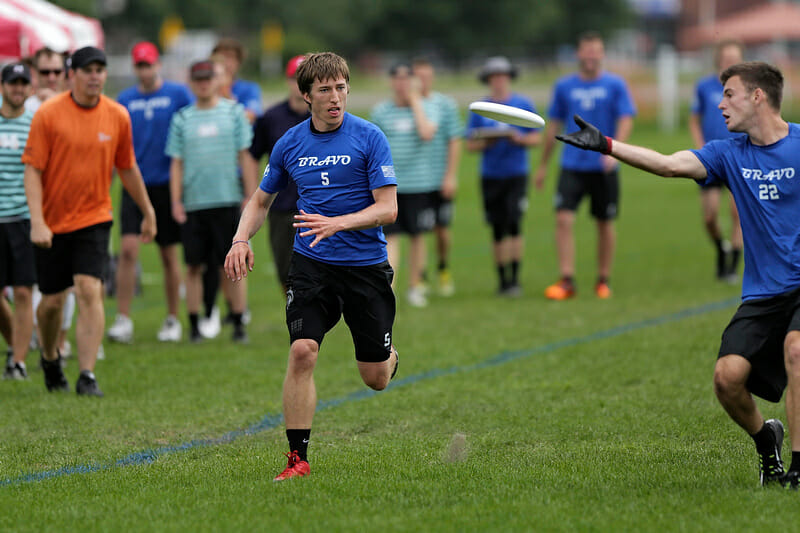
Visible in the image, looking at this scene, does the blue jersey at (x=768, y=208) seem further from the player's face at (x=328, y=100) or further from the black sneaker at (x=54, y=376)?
the black sneaker at (x=54, y=376)

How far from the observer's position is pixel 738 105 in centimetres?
567

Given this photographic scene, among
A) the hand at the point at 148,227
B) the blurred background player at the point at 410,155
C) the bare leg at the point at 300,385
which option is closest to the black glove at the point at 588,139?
the bare leg at the point at 300,385

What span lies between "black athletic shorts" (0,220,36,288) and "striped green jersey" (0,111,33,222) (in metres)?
0.08

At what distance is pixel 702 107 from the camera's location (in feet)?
43.4

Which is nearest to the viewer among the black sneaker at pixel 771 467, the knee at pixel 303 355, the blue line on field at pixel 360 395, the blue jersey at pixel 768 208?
the black sneaker at pixel 771 467

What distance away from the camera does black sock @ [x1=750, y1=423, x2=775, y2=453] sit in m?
5.52

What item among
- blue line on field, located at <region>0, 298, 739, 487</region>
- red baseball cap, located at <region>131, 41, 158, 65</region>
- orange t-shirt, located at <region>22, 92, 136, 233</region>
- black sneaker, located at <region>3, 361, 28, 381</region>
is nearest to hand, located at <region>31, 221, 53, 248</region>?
orange t-shirt, located at <region>22, 92, 136, 233</region>

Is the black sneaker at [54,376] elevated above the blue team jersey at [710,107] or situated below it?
below

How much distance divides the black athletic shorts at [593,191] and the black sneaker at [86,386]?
6457mm

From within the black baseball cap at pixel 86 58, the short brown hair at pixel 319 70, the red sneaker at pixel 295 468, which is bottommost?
the red sneaker at pixel 295 468

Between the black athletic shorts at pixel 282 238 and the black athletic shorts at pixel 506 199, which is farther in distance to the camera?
the black athletic shorts at pixel 506 199

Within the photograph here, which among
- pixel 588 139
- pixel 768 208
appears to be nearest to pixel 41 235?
pixel 588 139

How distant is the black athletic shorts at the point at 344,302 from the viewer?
5.93 m

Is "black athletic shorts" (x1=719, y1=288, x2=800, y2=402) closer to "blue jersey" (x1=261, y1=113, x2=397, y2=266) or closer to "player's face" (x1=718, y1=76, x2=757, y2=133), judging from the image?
"player's face" (x1=718, y1=76, x2=757, y2=133)
